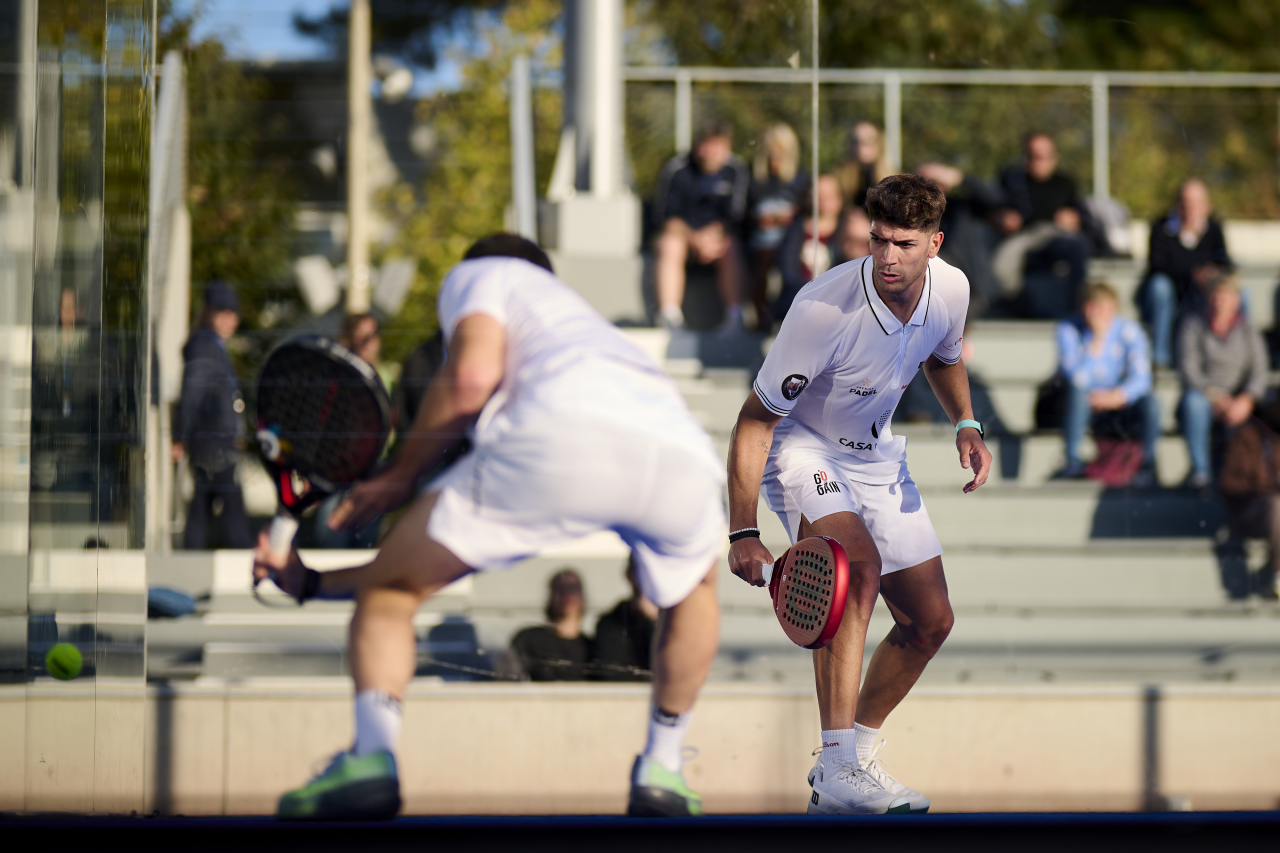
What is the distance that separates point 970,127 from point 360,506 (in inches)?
123

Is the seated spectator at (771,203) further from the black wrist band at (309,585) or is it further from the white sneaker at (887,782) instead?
the black wrist band at (309,585)

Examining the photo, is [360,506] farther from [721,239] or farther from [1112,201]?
[1112,201]

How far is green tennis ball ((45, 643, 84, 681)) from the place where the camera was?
9.68 feet

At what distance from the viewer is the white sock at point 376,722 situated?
9.30 ft

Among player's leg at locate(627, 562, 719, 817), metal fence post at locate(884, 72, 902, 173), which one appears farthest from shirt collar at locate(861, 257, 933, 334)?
metal fence post at locate(884, 72, 902, 173)

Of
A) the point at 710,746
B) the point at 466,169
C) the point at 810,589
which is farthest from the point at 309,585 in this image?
the point at 466,169

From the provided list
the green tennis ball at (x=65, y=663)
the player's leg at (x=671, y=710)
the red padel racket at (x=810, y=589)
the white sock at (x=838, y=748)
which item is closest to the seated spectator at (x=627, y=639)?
the player's leg at (x=671, y=710)

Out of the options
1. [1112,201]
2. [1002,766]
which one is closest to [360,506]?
[1002,766]

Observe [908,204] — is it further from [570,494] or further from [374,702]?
[374,702]

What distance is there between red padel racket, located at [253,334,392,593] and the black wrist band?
0.25ft

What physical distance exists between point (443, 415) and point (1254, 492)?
202 centimetres

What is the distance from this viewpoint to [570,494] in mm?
2748

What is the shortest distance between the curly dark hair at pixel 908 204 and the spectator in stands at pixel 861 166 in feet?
0.22

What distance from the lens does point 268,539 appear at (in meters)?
2.90
